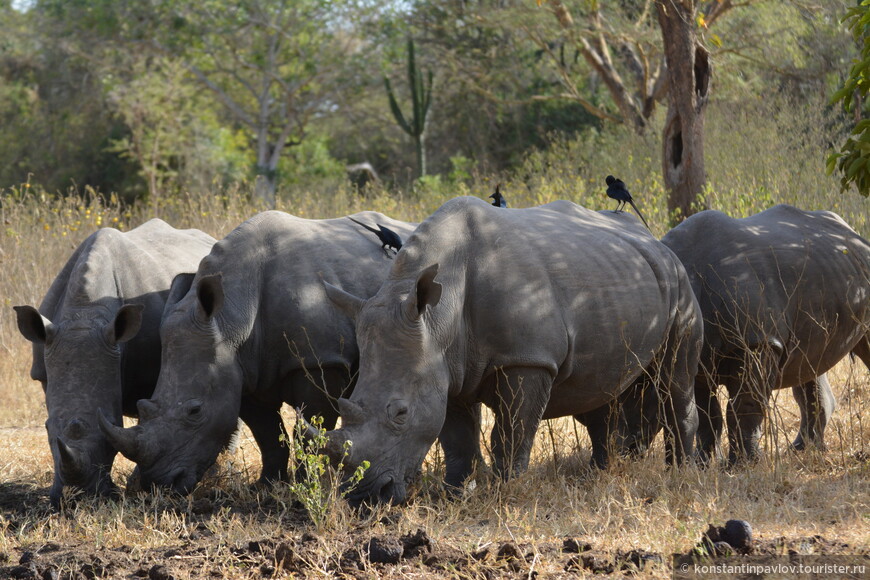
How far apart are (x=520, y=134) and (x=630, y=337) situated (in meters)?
20.1

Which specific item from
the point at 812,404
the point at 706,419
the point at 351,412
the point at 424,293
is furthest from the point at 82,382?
the point at 812,404

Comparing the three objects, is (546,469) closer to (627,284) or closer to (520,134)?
(627,284)

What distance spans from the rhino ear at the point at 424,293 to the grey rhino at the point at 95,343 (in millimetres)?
1700

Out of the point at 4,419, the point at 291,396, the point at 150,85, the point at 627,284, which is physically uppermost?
the point at 150,85

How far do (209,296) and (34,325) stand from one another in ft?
3.26

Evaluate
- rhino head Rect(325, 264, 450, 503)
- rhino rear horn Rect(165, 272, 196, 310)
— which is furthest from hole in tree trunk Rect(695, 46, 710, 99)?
rhino head Rect(325, 264, 450, 503)

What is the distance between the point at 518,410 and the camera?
5.36 m

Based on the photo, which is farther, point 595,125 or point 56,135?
point 56,135

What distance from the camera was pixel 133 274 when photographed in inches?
257

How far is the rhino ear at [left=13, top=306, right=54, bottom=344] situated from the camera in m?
5.75

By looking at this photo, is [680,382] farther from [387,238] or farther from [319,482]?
[319,482]

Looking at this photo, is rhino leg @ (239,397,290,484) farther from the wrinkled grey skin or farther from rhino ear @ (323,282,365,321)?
rhino ear @ (323,282,365,321)

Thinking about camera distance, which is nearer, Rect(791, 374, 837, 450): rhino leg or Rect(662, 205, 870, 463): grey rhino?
Rect(662, 205, 870, 463): grey rhino

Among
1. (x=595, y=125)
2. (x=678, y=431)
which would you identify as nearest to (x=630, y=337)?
(x=678, y=431)
